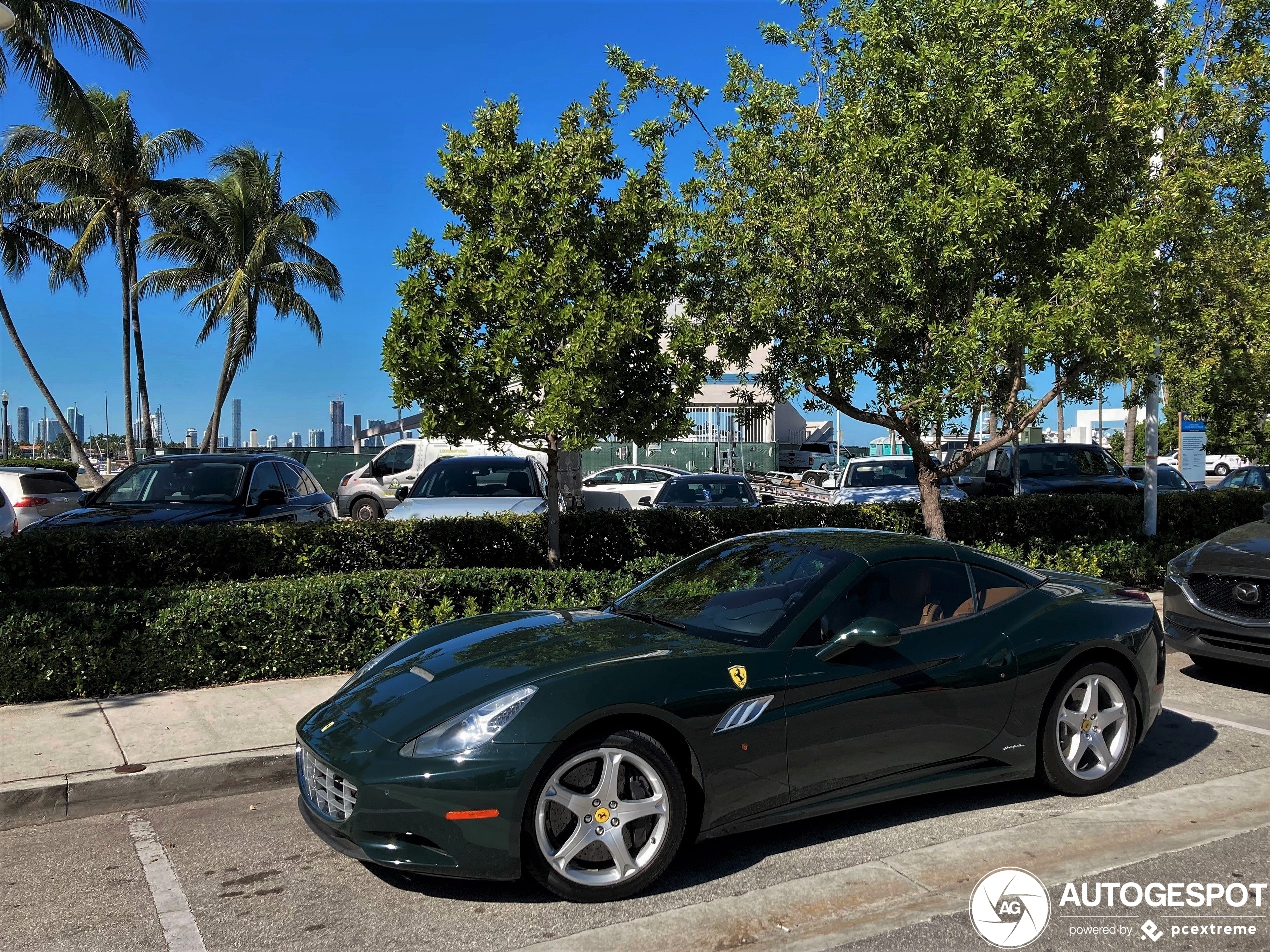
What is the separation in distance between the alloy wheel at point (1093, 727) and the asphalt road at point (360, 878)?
173mm

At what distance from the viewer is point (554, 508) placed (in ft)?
30.1

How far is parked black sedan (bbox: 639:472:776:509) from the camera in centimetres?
1548

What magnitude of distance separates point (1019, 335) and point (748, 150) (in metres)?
3.22

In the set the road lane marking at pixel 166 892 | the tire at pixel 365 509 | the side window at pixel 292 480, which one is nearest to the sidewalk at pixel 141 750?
the road lane marking at pixel 166 892

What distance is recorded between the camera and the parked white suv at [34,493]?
13844mm

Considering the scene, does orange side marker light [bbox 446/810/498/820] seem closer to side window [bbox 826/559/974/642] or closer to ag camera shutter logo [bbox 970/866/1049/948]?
side window [bbox 826/559/974/642]

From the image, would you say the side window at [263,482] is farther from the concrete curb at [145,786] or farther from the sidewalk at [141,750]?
the concrete curb at [145,786]

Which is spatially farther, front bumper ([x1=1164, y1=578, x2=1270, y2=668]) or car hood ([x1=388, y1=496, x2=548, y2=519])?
car hood ([x1=388, y1=496, x2=548, y2=519])

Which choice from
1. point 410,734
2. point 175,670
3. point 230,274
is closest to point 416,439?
point 230,274

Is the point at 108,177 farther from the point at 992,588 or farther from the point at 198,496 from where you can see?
the point at 992,588

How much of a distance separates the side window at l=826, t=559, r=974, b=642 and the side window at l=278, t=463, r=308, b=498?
7.96 meters

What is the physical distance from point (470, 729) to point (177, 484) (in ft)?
25.5

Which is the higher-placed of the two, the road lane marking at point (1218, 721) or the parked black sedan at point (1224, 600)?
the parked black sedan at point (1224, 600)

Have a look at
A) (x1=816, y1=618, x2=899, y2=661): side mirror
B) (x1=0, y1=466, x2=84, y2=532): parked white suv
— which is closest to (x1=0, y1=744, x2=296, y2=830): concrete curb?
(x1=816, y1=618, x2=899, y2=661): side mirror
